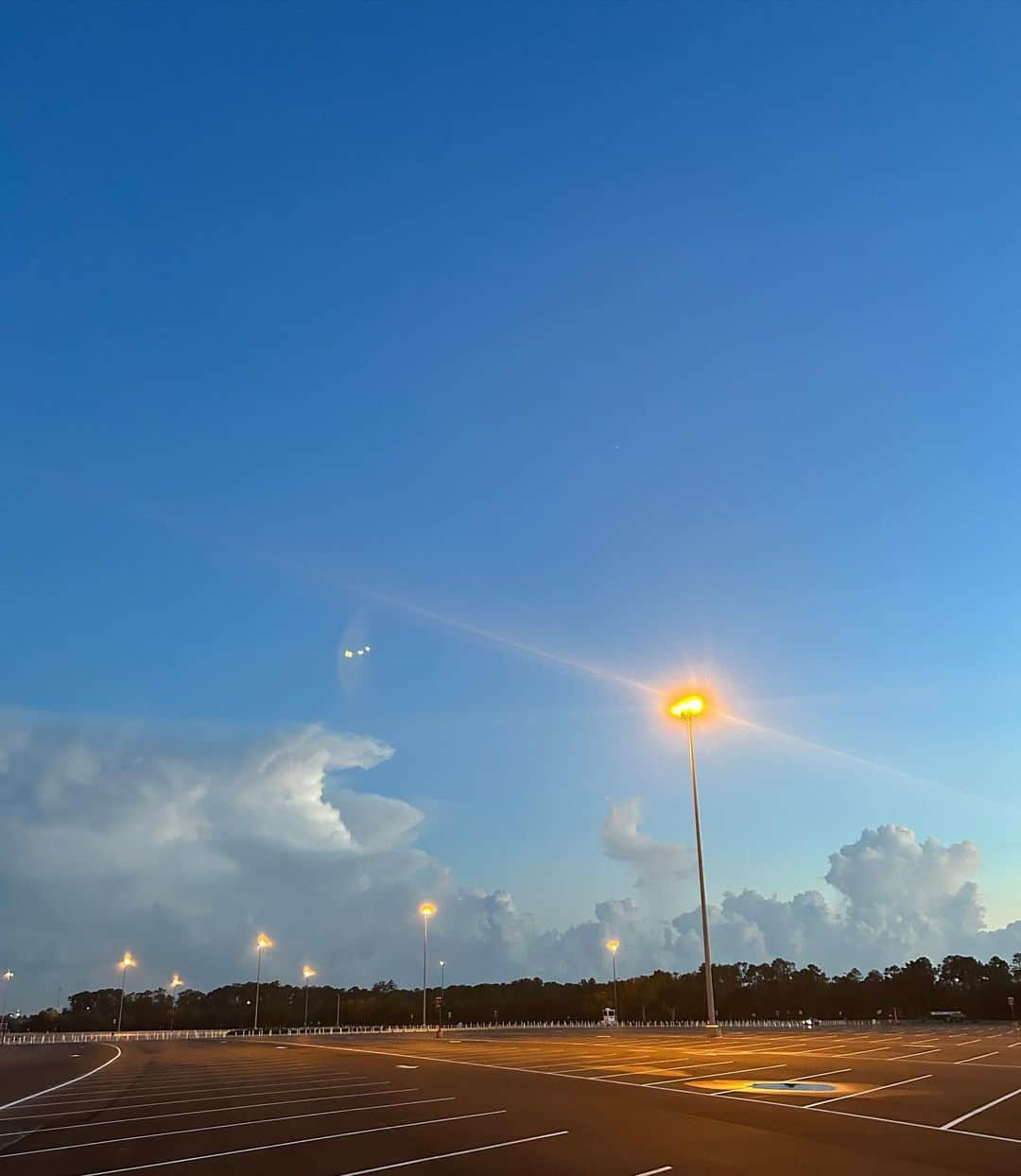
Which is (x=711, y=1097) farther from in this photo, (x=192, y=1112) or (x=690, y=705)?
(x=690, y=705)

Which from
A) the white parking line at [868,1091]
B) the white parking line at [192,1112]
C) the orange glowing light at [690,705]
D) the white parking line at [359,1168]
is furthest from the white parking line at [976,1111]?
the orange glowing light at [690,705]

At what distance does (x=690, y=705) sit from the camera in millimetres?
41875

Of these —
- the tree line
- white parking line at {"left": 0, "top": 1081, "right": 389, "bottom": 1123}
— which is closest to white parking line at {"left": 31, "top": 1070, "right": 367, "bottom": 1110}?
white parking line at {"left": 0, "top": 1081, "right": 389, "bottom": 1123}

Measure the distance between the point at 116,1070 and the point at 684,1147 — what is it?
32828 millimetres

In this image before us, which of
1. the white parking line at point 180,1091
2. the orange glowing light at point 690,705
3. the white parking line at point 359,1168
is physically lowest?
the white parking line at point 180,1091

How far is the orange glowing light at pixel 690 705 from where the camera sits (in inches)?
1646

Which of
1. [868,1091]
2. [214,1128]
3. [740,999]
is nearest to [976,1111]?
[868,1091]

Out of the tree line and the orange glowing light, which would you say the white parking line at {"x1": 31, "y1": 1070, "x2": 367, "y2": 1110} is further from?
the tree line

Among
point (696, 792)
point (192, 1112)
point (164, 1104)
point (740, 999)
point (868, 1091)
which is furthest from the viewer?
point (740, 999)

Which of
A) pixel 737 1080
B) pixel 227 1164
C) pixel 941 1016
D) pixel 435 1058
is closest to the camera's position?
pixel 227 1164

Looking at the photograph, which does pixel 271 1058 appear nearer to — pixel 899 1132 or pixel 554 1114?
pixel 554 1114

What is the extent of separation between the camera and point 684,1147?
42.7 feet

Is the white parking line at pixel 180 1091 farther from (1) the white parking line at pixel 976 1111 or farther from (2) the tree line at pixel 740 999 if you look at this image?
(2) the tree line at pixel 740 999

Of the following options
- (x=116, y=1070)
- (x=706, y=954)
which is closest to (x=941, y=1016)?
(x=706, y=954)
